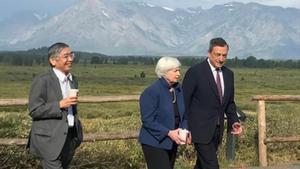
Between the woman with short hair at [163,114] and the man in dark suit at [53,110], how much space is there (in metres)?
0.64

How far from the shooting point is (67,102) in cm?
462

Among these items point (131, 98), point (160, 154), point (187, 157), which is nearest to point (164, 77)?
point (160, 154)

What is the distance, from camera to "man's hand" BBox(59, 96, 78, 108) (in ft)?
15.1

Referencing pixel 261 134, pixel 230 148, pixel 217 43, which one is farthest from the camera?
pixel 230 148

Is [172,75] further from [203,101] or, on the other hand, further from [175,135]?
[203,101]

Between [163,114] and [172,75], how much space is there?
13.2 inches

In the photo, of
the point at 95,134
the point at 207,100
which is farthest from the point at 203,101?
the point at 95,134

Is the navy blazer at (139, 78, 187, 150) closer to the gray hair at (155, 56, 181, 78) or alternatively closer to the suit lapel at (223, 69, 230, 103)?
the gray hair at (155, 56, 181, 78)

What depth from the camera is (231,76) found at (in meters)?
5.79

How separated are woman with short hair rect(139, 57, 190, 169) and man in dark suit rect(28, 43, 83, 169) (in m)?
0.64

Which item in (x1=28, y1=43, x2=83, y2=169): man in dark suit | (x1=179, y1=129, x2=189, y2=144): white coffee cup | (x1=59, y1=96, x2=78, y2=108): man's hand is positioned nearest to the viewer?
(x1=59, y1=96, x2=78, y2=108): man's hand

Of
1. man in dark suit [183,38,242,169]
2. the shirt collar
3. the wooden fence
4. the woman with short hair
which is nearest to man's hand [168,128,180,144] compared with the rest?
the woman with short hair

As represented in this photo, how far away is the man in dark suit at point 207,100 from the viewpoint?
5.61m

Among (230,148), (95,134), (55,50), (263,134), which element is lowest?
(230,148)
